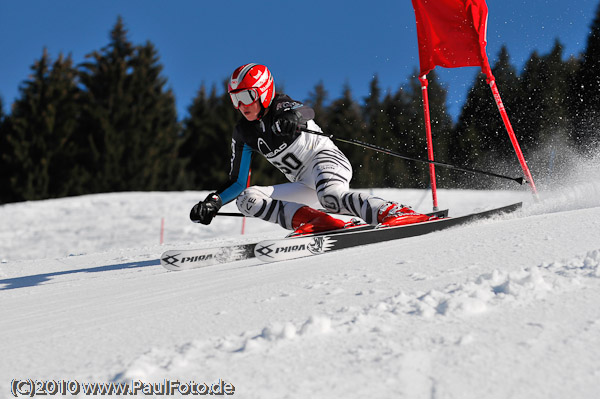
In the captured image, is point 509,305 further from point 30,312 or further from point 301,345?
point 30,312

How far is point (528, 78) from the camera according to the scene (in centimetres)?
2958

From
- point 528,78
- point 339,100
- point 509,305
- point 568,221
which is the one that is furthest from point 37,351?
point 339,100

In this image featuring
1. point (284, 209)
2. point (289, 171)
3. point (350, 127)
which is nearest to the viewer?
point (284, 209)

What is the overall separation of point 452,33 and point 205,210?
3839mm

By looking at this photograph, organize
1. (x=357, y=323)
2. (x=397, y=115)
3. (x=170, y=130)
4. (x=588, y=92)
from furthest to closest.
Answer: (x=397, y=115)
(x=170, y=130)
(x=588, y=92)
(x=357, y=323)

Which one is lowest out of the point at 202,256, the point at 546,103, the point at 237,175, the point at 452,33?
the point at 202,256

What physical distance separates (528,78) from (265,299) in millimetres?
30829

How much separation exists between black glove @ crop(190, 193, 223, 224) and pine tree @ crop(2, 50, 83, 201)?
22695 millimetres

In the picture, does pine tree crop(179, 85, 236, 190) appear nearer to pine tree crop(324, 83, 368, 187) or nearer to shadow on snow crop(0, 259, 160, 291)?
pine tree crop(324, 83, 368, 187)

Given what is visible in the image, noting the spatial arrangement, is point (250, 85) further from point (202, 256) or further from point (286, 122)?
point (202, 256)

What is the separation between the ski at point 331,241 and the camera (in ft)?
12.9

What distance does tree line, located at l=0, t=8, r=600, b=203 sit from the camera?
24.9 metres

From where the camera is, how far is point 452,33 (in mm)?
6363

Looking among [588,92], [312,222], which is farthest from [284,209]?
[588,92]
